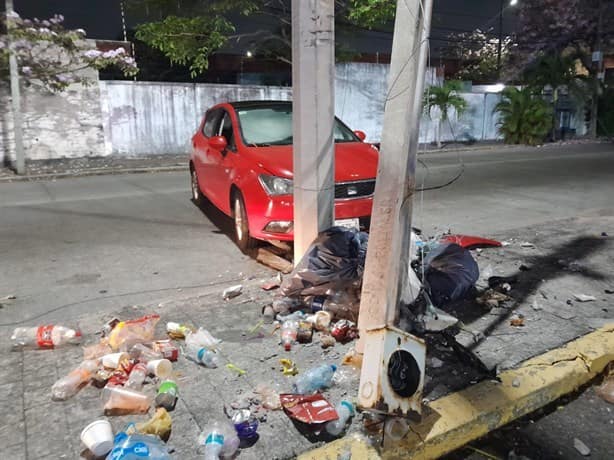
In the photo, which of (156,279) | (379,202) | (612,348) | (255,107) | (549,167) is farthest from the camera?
(549,167)

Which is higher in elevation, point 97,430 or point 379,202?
point 379,202

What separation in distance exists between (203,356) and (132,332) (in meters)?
0.61

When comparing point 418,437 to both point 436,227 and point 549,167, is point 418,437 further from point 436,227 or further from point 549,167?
point 549,167

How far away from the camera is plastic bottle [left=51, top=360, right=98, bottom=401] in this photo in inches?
111

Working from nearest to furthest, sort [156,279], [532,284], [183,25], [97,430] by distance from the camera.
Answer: [97,430], [532,284], [156,279], [183,25]

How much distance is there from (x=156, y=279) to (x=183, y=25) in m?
12.3

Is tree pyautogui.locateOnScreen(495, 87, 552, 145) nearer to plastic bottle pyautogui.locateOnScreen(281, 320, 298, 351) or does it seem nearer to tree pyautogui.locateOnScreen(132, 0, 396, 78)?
tree pyautogui.locateOnScreen(132, 0, 396, 78)

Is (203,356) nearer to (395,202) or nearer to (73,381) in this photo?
(73,381)

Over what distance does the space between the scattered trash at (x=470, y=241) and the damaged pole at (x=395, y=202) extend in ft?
7.47

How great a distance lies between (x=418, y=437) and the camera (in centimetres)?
249

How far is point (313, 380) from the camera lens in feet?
9.50

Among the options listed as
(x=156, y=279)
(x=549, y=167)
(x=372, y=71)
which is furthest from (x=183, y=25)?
(x=156, y=279)

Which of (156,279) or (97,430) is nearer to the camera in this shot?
(97,430)

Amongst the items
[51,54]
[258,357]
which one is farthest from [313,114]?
[51,54]
